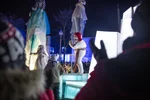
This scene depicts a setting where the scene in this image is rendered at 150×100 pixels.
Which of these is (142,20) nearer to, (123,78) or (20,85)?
(123,78)

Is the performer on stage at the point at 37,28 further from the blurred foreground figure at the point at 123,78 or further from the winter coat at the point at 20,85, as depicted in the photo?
the blurred foreground figure at the point at 123,78

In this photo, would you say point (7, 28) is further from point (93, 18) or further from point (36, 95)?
point (93, 18)

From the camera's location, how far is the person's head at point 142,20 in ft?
2.48

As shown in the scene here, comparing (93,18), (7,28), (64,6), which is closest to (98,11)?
(93,18)

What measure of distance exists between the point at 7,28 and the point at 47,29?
662 centimetres

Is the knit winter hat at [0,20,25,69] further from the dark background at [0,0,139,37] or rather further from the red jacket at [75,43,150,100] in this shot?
the dark background at [0,0,139,37]

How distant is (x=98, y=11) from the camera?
8953 mm

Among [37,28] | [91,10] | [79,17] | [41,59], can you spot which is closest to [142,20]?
[41,59]

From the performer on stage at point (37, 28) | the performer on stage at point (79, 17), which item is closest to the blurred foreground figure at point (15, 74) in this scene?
the performer on stage at point (79, 17)

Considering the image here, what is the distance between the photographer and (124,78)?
69cm

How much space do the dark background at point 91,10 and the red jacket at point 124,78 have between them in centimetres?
728

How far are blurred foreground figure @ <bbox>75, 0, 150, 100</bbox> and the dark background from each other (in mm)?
7280

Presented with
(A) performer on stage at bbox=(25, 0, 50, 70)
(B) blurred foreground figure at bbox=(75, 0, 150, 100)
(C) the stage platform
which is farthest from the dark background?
(B) blurred foreground figure at bbox=(75, 0, 150, 100)

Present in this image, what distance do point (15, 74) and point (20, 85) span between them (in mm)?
38
